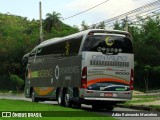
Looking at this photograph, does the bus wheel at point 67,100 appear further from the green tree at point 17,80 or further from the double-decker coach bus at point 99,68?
the green tree at point 17,80

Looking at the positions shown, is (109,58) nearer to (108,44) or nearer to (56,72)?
(108,44)

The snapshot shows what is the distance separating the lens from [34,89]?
103 ft

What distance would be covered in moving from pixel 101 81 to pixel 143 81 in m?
30.7

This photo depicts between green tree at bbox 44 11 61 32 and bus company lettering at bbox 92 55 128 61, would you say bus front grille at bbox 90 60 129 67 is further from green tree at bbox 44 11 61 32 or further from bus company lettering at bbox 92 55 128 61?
green tree at bbox 44 11 61 32

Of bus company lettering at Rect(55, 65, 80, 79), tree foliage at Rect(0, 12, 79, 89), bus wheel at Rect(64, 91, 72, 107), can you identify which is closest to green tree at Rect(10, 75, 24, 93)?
tree foliage at Rect(0, 12, 79, 89)

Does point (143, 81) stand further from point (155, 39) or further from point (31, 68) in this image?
point (31, 68)

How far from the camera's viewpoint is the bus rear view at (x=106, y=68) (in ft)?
73.5

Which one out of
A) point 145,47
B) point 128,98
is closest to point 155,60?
point 145,47

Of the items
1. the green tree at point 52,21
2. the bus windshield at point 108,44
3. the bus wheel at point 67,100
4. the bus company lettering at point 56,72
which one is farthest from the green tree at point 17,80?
the bus windshield at point 108,44

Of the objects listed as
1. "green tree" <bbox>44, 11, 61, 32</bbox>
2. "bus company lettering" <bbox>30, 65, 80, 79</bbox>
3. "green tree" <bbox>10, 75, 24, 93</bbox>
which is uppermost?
"green tree" <bbox>44, 11, 61, 32</bbox>

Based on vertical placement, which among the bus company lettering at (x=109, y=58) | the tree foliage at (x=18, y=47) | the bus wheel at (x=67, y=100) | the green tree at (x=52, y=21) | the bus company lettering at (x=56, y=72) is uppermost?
the green tree at (x=52, y=21)

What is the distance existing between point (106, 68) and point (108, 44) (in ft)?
3.82

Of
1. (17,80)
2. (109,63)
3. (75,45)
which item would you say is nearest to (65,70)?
(75,45)

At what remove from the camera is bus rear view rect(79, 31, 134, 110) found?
73.5ft
